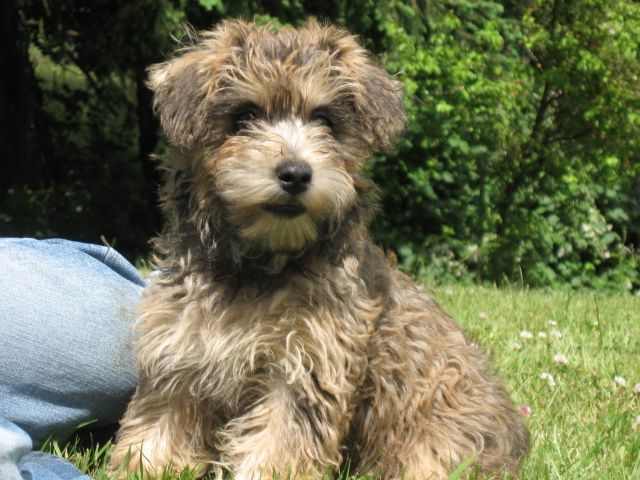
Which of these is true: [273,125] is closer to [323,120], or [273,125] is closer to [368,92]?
[323,120]

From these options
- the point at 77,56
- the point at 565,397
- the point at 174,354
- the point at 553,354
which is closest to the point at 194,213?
the point at 174,354

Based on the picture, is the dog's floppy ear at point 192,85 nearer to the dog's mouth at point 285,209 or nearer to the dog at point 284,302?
the dog at point 284,302

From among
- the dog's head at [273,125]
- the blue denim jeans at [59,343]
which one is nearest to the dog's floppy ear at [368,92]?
the dog's head at [273,125]

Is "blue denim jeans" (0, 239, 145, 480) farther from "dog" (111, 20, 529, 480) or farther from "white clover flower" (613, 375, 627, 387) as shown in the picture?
"white clover flower" (613, 375, 627, 387)

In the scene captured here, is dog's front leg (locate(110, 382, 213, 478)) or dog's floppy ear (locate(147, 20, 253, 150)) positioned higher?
dog's floppy ear (locate(147, 20, 253, 150))

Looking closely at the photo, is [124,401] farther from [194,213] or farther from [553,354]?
[553,354]

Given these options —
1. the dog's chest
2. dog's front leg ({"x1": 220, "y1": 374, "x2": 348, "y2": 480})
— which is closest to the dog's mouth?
the dog's chest

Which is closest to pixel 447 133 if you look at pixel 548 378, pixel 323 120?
pixel 548 378
